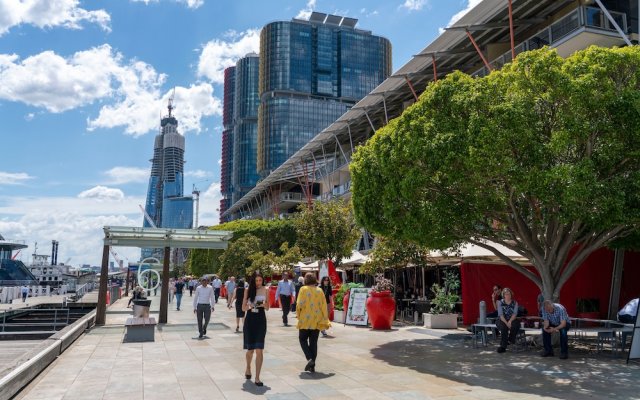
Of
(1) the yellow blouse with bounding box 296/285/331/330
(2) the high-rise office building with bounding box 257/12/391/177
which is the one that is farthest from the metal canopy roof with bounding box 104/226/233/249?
(2) the high-rise office building with bounding box 257/12/391/177

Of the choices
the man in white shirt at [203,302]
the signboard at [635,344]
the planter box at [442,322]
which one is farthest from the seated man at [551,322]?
the man in white shirt at [203,302]

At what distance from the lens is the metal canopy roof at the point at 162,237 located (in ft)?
57.7

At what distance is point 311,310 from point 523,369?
3.92 m

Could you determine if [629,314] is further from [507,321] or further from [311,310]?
[311,310]

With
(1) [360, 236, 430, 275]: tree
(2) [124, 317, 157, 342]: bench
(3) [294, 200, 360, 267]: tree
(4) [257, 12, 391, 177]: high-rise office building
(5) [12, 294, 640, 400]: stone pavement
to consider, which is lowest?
(5) [12, 294, 640, 400]: stone pavement

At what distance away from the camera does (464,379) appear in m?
8.59

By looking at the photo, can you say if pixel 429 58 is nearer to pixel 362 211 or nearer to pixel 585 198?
pixel 362 211

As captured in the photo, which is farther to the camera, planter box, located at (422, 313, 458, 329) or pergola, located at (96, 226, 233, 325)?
pergola, located at (96, 226, 233, 325)

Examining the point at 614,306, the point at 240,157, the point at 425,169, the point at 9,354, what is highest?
the point at 240,157

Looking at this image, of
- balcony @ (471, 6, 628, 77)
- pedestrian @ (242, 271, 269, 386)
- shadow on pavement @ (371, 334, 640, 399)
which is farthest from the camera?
balcony @ (471, 6, 628, 77)

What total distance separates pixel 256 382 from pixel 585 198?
6692 mm

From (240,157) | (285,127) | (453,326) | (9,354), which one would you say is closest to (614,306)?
(453,326)

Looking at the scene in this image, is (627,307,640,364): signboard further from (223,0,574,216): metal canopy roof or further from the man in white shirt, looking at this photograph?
(223,0,574,216): metal canopy roof

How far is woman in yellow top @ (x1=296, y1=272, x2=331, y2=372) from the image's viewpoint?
890cm
